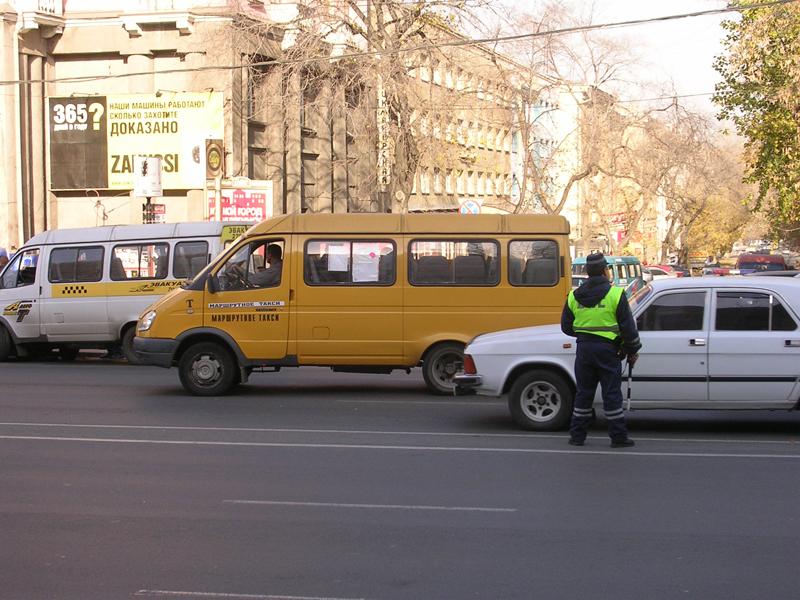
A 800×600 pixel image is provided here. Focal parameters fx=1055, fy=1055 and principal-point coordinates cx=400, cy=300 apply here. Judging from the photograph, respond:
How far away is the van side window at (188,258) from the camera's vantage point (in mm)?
18609

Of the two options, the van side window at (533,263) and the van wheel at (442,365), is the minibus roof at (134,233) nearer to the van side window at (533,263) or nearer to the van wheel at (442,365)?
the van wheel at (442,365)

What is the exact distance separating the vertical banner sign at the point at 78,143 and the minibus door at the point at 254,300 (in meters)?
21.9

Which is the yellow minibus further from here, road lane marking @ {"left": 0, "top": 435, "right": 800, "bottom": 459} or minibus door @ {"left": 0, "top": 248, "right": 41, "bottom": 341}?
minibus door @ {"left": 0, "top": 248, "right": 41, "bottom": 341}

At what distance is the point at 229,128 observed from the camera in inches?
1321

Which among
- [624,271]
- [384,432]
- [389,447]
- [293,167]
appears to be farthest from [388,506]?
[293,167]

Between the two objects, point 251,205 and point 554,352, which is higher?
point 251,205

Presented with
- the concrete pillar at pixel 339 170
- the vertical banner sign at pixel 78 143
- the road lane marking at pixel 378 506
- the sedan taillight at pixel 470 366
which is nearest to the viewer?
the road lane marking at pixel 378 506

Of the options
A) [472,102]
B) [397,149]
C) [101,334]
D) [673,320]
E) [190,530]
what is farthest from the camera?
[472,102]

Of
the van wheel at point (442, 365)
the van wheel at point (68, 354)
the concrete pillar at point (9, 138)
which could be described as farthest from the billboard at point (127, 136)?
the van wheel at point (442, 365)

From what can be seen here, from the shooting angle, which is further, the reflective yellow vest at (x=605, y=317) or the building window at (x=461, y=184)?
the building window at (x=461, y=184)

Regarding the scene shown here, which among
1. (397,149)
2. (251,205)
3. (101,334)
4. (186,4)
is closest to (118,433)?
(101,334)

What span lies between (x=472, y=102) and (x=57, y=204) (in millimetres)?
14282

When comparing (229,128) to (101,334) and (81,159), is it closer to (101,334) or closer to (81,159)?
(81,159)

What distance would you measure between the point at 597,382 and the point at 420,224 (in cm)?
498
